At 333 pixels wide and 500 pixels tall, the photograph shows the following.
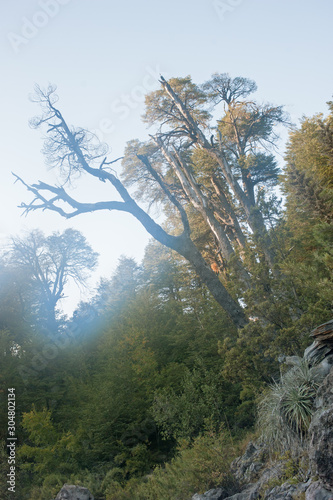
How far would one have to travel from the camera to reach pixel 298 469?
182 inches

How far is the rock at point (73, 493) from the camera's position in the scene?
25.6 ft

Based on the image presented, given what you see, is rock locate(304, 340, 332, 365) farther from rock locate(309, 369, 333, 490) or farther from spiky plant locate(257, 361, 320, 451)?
rock locate(309, 369, 333, 490)

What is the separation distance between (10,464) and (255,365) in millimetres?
8939

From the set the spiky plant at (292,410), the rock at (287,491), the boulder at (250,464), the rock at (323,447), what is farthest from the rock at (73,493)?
the rock at (323,447)

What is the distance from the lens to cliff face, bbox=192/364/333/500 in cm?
386

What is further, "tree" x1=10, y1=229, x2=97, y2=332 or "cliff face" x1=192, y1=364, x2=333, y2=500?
"tree" x1=10, y1=229, x2=97, y2=332

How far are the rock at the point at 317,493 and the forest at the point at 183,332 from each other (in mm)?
1226

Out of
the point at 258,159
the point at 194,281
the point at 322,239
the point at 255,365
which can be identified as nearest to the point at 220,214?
the point at 258,159

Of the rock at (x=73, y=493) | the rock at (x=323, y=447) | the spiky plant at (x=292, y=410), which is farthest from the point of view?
the rock at (x=73, y=493)

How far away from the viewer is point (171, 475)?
6.75 meters

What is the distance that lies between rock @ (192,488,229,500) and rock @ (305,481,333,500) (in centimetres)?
196

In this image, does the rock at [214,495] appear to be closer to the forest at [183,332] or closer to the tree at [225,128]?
the forest at [183,332]

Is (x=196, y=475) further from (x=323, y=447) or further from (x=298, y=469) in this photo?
(x=323, y=447)

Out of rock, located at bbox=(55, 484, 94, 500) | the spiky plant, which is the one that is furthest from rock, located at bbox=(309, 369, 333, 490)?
rock, located at bbox=(55, 484, 94, 500)
